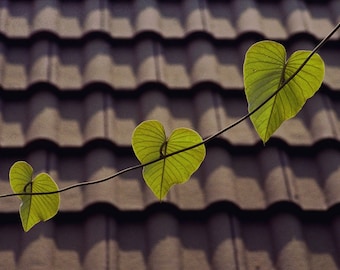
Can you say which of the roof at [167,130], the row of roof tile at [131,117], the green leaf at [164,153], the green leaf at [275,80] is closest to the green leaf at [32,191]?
the green leaf at [164,153]

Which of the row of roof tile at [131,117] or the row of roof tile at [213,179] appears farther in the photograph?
the row of roof tile at [131,117]

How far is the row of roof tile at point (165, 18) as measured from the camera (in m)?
2.13

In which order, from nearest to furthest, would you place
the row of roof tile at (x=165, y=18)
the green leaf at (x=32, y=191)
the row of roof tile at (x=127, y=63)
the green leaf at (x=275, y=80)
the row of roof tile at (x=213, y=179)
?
1. the green leaf at (x=275, y=80)
2. the green leaf at (x=32, y=191)
3. the row of roof tile at (x=213, y=179)
4. the row of roof tile at (x=127, y=63)
5. the row of roof tile at (x=165, y=18)

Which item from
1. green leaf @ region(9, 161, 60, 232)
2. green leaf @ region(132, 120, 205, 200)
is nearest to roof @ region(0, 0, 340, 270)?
green leaf @ region(9, 161, 60, 232)

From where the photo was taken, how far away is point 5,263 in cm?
155

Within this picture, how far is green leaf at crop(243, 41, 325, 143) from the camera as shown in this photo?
0.88 meters

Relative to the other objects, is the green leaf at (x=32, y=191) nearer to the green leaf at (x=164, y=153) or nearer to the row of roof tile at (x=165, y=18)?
the green leaf at (x=164, y=153)

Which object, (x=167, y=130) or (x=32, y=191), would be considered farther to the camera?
(x=167, y=130)

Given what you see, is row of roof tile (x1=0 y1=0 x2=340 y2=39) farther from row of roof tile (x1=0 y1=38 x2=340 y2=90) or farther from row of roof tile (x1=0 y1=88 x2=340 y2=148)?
row of roof tile (x1=0 y1=88 x2=340 y2=148)

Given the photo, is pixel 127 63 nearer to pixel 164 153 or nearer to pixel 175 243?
pixel 175 243

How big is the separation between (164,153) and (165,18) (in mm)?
1287

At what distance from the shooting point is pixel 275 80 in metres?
0.90

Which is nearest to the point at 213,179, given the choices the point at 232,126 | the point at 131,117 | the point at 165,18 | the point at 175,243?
the point at 175,243

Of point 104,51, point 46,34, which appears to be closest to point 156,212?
point 104,51
